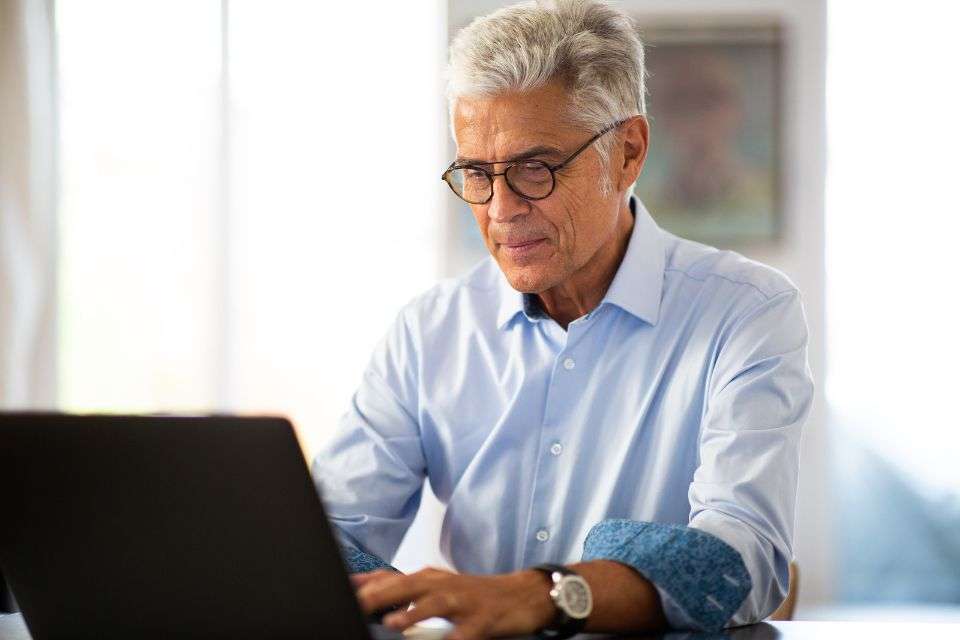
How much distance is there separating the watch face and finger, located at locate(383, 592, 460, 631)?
119mm

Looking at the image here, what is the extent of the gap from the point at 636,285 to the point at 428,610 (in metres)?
0.80

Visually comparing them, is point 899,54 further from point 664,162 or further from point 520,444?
point 520,444

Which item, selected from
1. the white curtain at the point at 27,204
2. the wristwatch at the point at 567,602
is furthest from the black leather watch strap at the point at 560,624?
the white curtain at the point at 27,204

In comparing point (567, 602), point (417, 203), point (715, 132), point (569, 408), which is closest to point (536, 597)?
point (567, 602)

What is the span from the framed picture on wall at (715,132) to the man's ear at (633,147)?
7.70ft

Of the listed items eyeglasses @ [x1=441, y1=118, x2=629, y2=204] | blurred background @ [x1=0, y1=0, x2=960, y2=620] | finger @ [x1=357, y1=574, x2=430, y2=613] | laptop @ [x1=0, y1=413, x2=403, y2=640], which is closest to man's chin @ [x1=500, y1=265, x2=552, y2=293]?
eyeglasses @ [x1=441, y1=118, x2=629, y2=204]

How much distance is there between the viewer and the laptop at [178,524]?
0.86 meters

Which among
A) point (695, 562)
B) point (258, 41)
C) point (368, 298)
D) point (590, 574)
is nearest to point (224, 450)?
point (590, 574)

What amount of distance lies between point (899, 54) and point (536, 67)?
118 inches

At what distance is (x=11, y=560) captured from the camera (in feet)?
3.36

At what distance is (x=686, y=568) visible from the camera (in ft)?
3.85

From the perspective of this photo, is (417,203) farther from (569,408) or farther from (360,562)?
(360,562)

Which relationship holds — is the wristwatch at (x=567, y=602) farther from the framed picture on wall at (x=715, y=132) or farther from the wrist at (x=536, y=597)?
the framed picture on wall at (x=715, y=132)

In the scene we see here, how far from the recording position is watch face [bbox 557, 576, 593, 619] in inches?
42.9
